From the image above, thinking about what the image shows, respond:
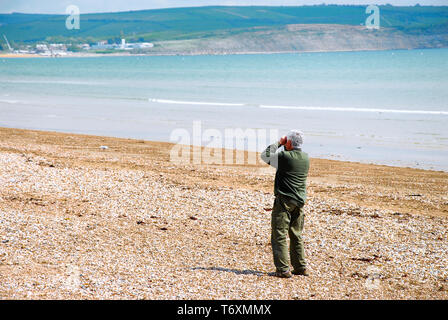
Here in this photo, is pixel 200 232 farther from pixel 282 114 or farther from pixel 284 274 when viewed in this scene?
pixel 282 114

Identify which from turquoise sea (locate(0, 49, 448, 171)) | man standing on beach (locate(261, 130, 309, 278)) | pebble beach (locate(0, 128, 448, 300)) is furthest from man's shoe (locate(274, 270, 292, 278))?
turquoise sea (locate(0, 49, 448, 171))

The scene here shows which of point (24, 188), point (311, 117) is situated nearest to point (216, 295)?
point (24, 188)

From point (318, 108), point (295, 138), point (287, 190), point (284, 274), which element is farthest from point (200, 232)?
point (318, 108)

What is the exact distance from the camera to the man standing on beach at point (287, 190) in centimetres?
698

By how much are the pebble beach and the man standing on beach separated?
0.44 meters

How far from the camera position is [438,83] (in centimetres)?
5225

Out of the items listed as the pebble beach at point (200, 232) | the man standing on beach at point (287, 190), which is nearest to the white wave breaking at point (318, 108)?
the pebble beach at point (200, 232)

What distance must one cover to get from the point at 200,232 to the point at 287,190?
2.73 meters

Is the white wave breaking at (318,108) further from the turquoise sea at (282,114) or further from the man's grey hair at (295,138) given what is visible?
the man's grey hair at (295,138)

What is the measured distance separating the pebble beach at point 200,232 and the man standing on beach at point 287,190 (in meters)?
0.44

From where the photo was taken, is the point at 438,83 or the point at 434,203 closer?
the point at 434,203

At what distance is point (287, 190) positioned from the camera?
702 cm

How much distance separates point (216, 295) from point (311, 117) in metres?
23.6
